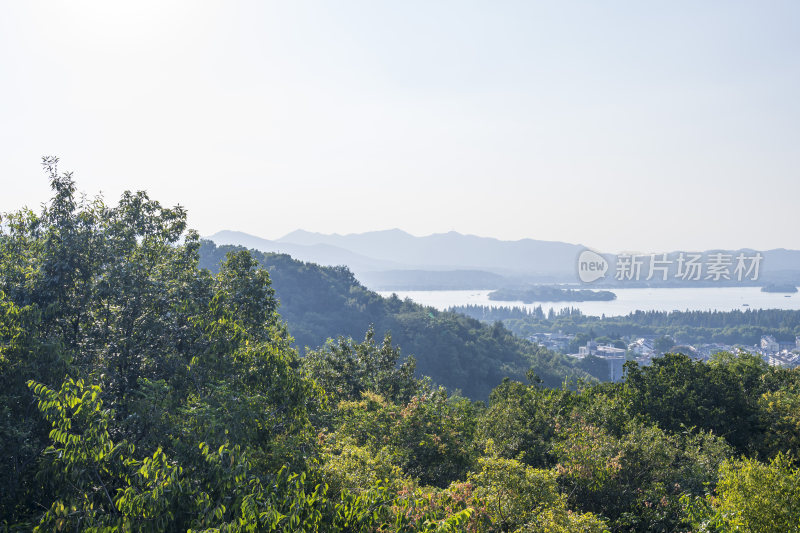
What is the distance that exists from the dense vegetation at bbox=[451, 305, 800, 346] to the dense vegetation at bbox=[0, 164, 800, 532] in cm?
12898

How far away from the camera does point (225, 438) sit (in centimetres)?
683

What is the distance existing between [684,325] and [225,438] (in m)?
173

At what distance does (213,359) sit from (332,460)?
113 inches

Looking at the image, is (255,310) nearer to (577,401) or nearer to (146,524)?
(146,524)

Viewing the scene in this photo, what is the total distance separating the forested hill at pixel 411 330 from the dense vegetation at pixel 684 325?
1994 inches

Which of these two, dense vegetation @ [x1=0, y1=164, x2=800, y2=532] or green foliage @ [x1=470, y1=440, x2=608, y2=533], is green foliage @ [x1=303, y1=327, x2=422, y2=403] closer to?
dense vegetation @ [x1=0, y1=164, x2=800, y2=532]

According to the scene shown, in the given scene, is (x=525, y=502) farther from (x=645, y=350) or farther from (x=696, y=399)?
(x=645, y=350)

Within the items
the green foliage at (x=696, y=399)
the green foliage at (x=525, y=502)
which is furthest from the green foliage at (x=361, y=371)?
the green foliage at (x=525, y=502)

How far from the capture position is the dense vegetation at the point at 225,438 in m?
5.96

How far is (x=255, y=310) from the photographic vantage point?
12734 mm

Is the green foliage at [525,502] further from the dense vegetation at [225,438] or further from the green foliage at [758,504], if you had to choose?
the green foliage at [758,504]

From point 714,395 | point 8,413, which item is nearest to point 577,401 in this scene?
point 714,395

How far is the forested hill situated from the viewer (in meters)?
70.0

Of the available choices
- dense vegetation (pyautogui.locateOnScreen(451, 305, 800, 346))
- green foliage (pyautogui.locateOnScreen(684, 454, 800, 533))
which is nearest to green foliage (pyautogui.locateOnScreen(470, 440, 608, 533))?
green foliage (pyautogui.locateOnScreen(684, 454, 800, 533))
